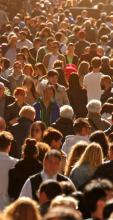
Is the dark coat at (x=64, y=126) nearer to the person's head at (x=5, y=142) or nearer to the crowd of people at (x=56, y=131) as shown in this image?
the crowd of people at (x=56, y=131)

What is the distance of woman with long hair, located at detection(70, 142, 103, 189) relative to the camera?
11.5 meters

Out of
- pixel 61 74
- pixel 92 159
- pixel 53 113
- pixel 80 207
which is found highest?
pixel 61 74

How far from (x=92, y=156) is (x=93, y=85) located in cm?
734

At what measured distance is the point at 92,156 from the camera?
11555mm

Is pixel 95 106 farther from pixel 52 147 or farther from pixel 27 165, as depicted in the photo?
pixel 27 165

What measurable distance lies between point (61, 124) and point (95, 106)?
576 millimetres

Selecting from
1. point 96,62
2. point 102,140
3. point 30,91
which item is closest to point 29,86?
point 30,91

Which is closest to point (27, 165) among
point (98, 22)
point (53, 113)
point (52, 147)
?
point (52, 147)

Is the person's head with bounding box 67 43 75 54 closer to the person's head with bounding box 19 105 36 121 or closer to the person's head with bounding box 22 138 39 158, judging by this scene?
the person's head with bounding box 19 105 36 121

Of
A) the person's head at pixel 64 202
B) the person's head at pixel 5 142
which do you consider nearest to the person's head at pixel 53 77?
the person's head at pixel 5 142

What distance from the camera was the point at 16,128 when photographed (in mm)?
14945

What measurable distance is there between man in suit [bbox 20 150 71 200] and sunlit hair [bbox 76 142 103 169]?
22.8 inches

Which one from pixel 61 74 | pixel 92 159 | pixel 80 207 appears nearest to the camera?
pixel 80 207

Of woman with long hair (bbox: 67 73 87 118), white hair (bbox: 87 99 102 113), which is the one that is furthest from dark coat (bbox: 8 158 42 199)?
woman with long hair (bbox: 67 73 87 118)
